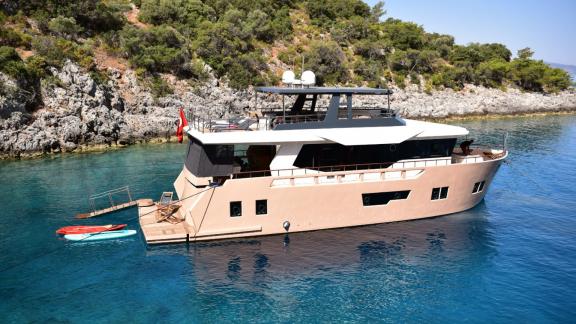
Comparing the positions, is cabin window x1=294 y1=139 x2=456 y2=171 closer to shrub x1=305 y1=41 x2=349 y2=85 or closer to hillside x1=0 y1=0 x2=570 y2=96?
hillside x1=0 y1=0 x2=570 y2=96

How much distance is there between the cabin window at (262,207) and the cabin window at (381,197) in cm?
470

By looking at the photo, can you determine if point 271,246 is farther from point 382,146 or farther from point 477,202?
point 477,202

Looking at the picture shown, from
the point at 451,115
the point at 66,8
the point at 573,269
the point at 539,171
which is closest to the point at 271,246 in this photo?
the point at 573,269

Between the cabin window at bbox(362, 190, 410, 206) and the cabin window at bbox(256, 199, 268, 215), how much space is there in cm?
470

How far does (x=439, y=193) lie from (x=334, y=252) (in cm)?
693

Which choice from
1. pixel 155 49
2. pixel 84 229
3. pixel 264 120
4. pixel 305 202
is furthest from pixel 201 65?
pixel 305 202

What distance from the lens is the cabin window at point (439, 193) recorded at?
2052 centimetres

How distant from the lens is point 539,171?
105ft

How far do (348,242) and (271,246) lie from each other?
11.4 feet

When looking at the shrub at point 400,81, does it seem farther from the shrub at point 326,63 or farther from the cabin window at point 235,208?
the cabin window at point 235,208

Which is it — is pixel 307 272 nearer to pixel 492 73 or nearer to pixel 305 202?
pixel 305 202

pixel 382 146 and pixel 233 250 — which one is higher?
pixel 382 146

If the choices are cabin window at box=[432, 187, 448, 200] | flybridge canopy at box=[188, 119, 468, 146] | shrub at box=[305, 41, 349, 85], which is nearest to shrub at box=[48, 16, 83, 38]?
shrub at box=[305, 41, 349, 85]

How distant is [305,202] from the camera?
18391 millimetres
